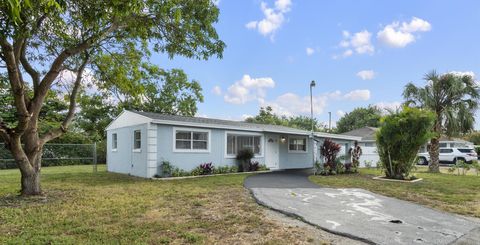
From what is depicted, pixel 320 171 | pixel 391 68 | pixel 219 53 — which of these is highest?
pixel 391 68

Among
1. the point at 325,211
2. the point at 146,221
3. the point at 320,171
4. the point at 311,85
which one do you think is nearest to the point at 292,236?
the point at 325,211

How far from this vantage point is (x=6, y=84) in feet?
32.3

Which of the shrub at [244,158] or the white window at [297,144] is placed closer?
the shrub at [244,158]

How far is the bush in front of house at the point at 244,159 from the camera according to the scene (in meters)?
16.0

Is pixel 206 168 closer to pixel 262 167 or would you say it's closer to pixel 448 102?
pixel 262 167

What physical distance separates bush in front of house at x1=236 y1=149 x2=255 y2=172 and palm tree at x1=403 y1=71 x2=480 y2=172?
1036cm

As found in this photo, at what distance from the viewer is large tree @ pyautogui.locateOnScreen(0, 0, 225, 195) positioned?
22.1 feet

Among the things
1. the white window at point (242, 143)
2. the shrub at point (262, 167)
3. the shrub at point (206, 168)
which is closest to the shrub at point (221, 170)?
the shrub at point (206, 168)

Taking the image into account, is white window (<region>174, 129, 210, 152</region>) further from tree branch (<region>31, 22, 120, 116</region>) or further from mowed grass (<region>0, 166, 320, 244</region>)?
tree branch (<region>31, 22, 120, 116</region>)

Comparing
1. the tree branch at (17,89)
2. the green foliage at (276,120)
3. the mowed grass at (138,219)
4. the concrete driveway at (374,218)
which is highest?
the green foliage at (276,120)

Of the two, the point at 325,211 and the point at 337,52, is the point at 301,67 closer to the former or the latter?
the point at 337,52

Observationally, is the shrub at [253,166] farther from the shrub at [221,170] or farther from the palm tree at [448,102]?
the palm tree at [448,102]

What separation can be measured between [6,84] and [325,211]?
10.1 metres

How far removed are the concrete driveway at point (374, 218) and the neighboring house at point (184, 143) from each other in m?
5.62
